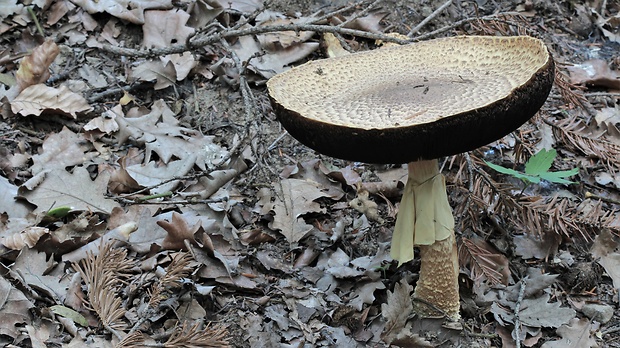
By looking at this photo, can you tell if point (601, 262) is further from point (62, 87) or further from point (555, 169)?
point (62, 87)

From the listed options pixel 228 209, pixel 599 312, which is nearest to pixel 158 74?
pixel 228 209

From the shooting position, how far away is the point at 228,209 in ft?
11.3

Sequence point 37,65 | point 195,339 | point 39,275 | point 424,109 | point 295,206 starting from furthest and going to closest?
point 37,65, point 295,206, point 39,275, point 195,339, point 424,109

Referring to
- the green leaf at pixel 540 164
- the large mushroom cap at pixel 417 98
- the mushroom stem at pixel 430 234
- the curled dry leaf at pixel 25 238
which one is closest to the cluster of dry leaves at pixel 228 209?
the curled dry leaf at pixel 25 238

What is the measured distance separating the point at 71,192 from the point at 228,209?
2.97ft

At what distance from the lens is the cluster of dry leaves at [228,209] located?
275cm

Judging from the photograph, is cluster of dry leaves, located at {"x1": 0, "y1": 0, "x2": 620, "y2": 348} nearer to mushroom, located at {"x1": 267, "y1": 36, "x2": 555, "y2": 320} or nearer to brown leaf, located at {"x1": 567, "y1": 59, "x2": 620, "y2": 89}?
brown leaf, located at {"x1": 567, "y1": 59, "x2": 620, "y2": 89}

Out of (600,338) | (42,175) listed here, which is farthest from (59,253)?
(600,338)

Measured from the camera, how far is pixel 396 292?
9.59 ft

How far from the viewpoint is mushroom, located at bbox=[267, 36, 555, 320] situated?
204cm

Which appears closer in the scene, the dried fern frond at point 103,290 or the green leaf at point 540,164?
the dried fern frond at point 103,290

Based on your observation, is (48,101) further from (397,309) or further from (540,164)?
(540,164)

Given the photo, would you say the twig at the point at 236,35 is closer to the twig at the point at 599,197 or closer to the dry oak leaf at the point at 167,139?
the dry oak leaf at the point at 167,139

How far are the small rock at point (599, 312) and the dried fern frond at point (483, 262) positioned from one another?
1.33 feet
